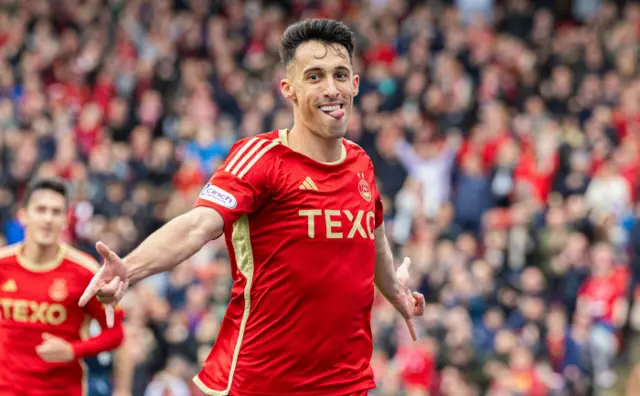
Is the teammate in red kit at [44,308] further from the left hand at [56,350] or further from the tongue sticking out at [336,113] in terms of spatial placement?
the tongue sticking out at [336,113]

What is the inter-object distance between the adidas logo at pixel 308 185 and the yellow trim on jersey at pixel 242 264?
0.32 metres

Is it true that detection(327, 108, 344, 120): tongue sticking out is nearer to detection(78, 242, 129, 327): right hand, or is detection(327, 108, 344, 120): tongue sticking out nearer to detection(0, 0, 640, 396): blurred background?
detection(78, 242, 129, 327): right hand

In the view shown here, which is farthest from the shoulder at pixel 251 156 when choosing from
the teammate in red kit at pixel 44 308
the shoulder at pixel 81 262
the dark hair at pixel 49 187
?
the dark hair at pixel 49 187

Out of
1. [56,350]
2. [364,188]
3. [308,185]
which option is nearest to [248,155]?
[308,185]

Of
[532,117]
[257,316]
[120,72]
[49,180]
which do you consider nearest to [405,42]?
[532,117]

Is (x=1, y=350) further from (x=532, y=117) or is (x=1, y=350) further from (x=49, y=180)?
(x=532, y=117)

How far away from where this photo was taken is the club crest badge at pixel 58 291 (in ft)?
28.4

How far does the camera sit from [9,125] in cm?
1928

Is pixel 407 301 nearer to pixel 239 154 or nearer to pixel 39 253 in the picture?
pixel 239 154

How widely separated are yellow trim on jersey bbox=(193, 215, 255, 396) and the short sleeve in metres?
0.18

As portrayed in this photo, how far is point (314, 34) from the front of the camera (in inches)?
249

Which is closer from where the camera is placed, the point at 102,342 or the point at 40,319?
the point at 102,342

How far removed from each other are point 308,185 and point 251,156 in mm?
319

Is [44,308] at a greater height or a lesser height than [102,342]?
greater
